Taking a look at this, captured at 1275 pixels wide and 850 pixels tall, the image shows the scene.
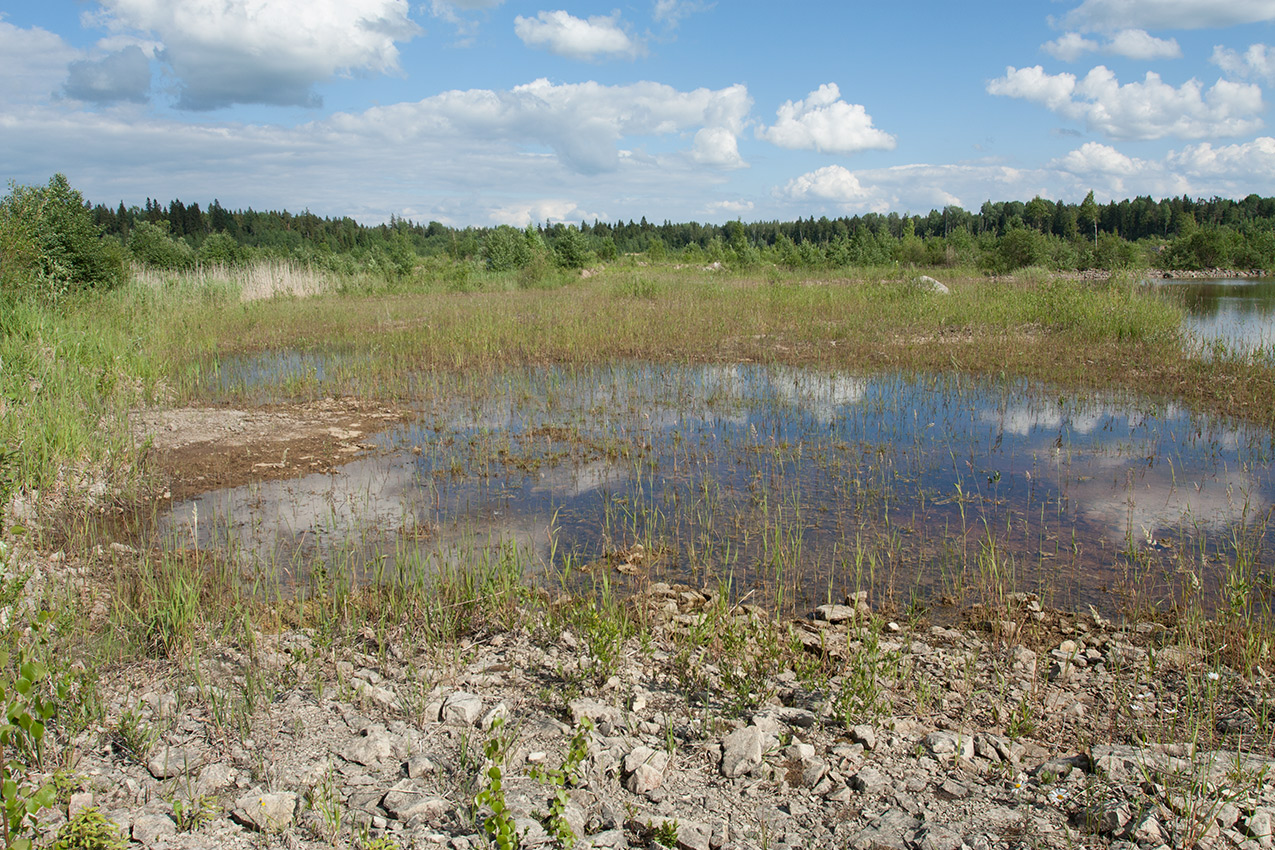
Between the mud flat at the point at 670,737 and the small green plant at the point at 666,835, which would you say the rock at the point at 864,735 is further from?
the small green plant at the point at 666,835

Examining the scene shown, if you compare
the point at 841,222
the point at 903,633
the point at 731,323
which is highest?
the point at 841,222

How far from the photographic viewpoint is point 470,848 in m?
2.36

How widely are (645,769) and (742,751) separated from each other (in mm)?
409

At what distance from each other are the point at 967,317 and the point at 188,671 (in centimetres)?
1680

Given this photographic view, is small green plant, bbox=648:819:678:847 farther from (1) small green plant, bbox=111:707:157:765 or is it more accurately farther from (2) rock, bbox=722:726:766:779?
(1) small green plant, bbox=111:707:157:765

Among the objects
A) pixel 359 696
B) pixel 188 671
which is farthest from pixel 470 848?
pixel 188 671

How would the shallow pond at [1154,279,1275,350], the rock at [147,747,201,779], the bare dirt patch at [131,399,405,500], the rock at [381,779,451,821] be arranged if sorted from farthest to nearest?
the shallow pond at [1154,279,1275,350], the bare dirt patch at [131,399,405,500], the rock at [147,747,201,779], the rock at [381,779,451,821]

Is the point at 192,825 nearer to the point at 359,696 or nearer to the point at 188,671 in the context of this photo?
the point at 359,696

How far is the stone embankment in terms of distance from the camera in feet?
8.04

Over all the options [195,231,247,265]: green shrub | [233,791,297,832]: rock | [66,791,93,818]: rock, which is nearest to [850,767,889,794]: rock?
[233,791,297,832]: rock

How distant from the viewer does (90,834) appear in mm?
2205

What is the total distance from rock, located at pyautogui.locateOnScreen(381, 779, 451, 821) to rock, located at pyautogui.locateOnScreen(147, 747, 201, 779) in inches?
29.1

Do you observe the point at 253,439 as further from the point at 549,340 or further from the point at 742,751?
the point at 742,751

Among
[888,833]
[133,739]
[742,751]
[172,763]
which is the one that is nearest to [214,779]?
[172,763]
